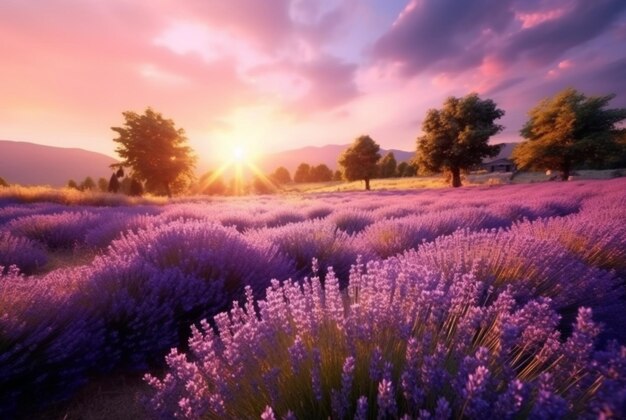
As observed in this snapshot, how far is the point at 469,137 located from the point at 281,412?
27.9 m

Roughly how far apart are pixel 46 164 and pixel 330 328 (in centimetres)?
19719

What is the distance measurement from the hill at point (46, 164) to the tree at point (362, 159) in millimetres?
125513

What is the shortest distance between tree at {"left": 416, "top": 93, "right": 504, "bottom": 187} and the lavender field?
25102mm

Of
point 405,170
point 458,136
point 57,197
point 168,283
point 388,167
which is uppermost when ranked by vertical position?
point 458,136

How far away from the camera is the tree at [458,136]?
2542 centimetres

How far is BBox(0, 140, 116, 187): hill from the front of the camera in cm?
12909

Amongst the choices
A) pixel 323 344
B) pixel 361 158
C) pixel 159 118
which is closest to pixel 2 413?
pixel 323 344

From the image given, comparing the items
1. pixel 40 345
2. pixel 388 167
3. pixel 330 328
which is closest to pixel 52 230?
pixel 40 345

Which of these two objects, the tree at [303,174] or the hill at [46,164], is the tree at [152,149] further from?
the hill at [46,164]

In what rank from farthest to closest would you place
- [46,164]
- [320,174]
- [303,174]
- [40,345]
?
[46,164], [303,174], [320,174], [40,345]

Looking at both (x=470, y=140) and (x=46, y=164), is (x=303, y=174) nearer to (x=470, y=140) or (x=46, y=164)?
(x=470, y=140)

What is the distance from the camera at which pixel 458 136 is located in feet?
85.3

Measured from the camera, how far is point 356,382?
113cm

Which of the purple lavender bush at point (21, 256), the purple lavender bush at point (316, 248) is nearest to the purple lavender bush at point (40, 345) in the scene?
the purple lavender bush at point (316, 248)
